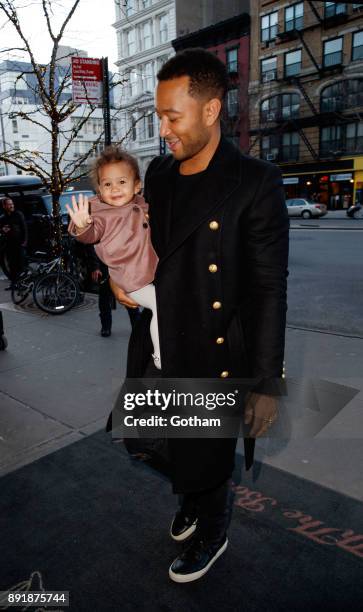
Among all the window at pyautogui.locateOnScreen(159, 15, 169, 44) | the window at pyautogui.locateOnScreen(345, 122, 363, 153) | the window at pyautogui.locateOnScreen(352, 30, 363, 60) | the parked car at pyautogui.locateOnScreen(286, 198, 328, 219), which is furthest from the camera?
the window at pyautogui.locateOnScreen(159, 15, 169, 44)

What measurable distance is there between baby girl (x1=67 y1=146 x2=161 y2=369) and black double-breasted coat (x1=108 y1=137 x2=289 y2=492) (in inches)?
3.5

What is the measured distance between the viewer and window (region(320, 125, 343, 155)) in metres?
35.2

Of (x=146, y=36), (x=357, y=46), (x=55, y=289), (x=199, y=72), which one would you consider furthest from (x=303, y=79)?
(x=199, y=72)

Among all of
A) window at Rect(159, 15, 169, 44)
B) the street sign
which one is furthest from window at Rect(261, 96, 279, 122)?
the street sign

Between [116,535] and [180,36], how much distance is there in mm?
47467

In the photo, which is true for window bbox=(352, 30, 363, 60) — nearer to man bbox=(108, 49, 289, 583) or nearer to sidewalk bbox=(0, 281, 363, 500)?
sidewalk bbox=(0, 281, 363, 500)

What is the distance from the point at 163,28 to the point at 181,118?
→ 48895mm

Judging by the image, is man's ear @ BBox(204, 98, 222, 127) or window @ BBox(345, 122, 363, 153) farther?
window @ BBox(345, 122, 363, 153)

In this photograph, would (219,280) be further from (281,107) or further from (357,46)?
(281,107)

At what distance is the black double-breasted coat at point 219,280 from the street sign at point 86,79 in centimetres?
716

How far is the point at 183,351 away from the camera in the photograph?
1.96m

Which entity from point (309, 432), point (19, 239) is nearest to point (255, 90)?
point (19, 239)

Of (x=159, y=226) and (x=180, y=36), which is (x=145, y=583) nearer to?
(x=159, y=226)

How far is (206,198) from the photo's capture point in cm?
182
